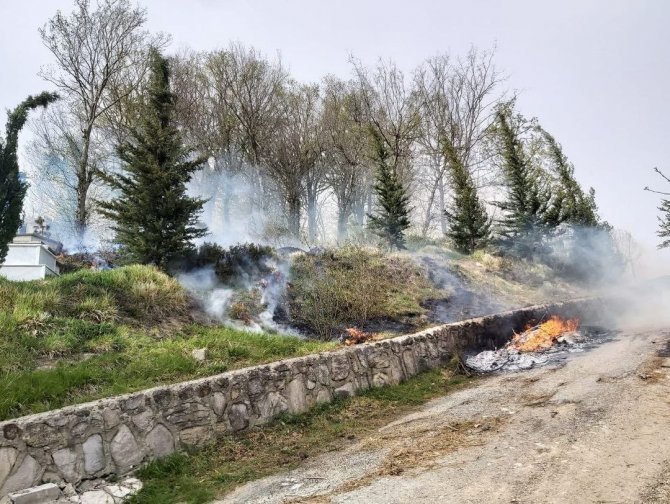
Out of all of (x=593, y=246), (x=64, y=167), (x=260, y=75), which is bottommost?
(x=593, y=246)

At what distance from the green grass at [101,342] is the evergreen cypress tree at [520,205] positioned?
2096cm

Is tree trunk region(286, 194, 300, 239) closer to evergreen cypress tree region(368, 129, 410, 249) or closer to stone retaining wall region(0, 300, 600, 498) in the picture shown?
evergreen cypress tree region(368, 129, 410, 249)

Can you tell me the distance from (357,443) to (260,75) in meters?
30.4

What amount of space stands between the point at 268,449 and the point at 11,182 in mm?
9576

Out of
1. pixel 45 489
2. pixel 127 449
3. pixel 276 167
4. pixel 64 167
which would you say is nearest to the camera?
pixel 45 489

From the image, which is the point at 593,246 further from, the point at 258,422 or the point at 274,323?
the point at 258,422

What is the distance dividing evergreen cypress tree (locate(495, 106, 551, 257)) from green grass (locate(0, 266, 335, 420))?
20962 mm

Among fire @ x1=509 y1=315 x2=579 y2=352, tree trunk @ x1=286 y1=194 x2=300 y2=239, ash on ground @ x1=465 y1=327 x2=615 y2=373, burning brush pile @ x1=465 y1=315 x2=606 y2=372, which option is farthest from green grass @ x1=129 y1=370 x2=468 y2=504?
tree trunk @ x1=286 y1=194 x2=300 y2=239

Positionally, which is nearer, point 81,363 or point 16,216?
point 81,363

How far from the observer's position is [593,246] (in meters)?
31.5

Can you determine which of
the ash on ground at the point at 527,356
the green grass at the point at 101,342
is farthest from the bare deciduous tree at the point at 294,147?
the green grass at the point at 101,342

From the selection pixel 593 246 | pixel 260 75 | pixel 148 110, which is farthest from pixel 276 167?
pixel 593 246

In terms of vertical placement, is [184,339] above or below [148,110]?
below

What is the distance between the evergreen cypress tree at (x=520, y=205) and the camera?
85.1ft
